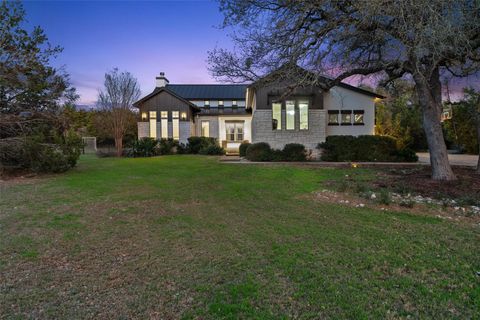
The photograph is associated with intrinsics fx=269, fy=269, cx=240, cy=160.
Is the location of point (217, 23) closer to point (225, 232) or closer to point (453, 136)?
point (225, 232)

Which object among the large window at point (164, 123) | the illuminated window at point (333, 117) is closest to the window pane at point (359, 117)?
the illuminated window at point (333, 117)

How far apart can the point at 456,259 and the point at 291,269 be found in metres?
2.04

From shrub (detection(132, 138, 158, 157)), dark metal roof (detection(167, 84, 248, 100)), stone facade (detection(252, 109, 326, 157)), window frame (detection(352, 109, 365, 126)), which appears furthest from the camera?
dark metal roof (detection(167, 84, 248, 100))

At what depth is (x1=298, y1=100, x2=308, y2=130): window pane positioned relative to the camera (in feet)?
53.6

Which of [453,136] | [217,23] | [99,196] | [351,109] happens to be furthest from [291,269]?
[453,136]

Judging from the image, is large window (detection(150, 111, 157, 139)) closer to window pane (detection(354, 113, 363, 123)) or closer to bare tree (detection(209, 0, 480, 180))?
bare tree (detection(209, 0, 480, 180))

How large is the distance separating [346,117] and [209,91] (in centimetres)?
1823

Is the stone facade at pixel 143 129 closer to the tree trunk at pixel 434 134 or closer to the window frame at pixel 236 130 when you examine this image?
the window frame at pixel 236 130

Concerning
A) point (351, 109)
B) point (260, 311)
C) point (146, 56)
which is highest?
point (146, 56)

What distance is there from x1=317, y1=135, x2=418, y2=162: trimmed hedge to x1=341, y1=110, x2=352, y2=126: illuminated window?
9.70ft

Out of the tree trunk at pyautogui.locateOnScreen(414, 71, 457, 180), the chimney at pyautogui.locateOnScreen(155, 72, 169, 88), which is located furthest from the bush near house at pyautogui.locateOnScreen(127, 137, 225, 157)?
the tree trunk at pyautogui.locateOnScreen(414, 71, 457, 180)

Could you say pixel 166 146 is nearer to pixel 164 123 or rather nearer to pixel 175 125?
pixel 175 125

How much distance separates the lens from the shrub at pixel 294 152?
15055 millimetres

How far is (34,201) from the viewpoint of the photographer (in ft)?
20.7
